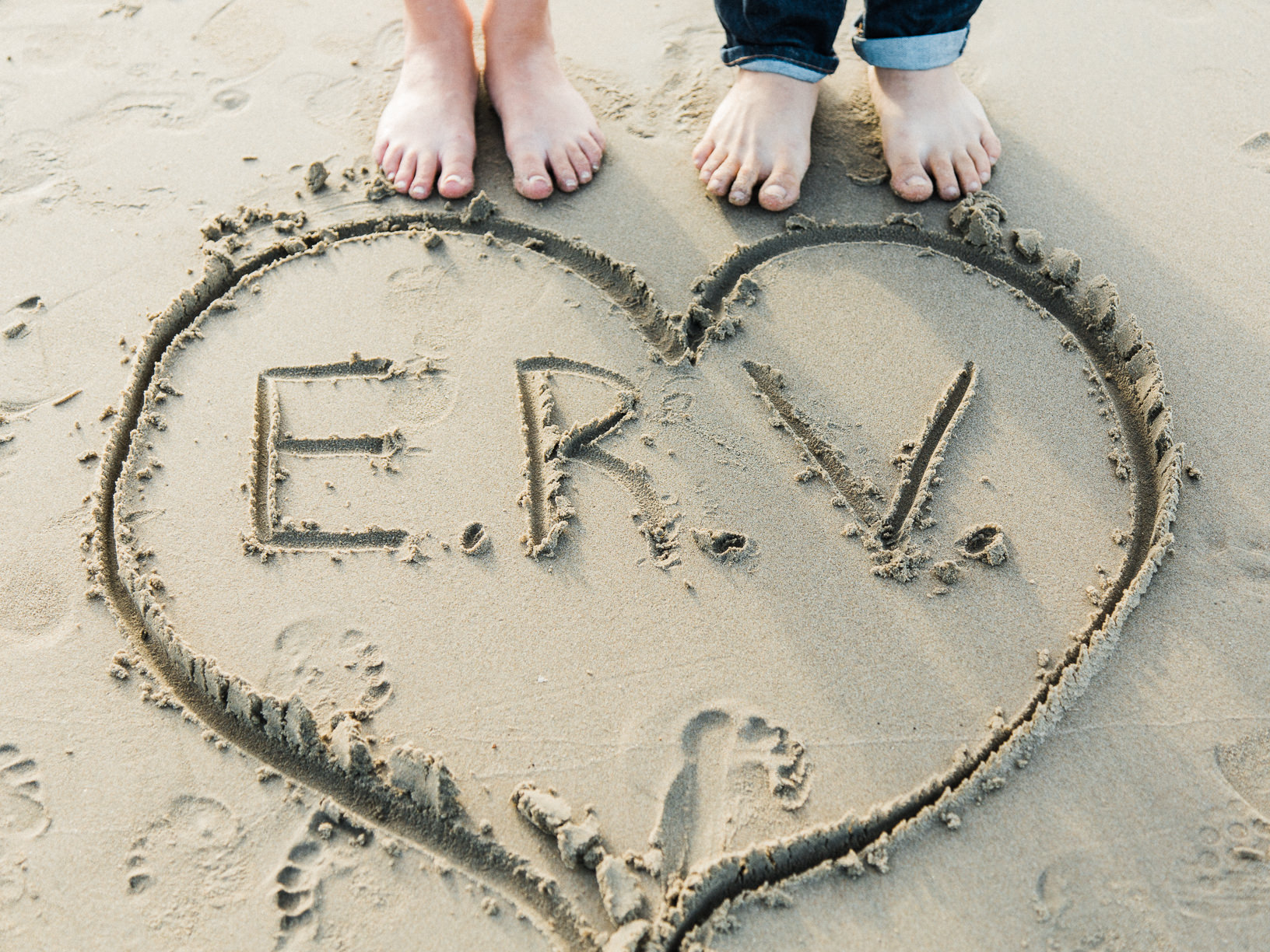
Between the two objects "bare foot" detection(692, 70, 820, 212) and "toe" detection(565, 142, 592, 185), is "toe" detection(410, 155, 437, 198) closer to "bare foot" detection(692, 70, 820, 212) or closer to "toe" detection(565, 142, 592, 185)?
"toe" detection(565, 142, 592, 185)

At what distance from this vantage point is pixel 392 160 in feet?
7.91

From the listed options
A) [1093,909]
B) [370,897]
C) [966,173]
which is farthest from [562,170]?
[1093,909]

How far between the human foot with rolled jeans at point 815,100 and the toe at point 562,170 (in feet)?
1.11

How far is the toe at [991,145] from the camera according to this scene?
7.92ft

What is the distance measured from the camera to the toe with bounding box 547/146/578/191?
7.82 feet

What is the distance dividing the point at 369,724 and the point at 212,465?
0.69 meters

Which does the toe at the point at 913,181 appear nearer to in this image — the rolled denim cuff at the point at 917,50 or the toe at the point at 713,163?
the rolled denim cuff at the point at 917,50

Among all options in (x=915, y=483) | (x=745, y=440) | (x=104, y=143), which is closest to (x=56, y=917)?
(x=745, y=440)

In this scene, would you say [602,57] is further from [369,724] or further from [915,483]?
[369,724]

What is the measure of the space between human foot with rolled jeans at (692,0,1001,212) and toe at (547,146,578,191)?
1.11 ft

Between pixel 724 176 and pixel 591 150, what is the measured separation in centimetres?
37

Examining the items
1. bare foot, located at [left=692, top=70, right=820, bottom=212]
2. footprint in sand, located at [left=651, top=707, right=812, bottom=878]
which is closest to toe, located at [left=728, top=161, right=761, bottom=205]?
bare foot, located at [left=692, top=70, right=820, bottom=212]

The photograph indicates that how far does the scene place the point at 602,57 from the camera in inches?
109

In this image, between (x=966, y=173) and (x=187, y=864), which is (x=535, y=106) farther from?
(x=187, y=864)
